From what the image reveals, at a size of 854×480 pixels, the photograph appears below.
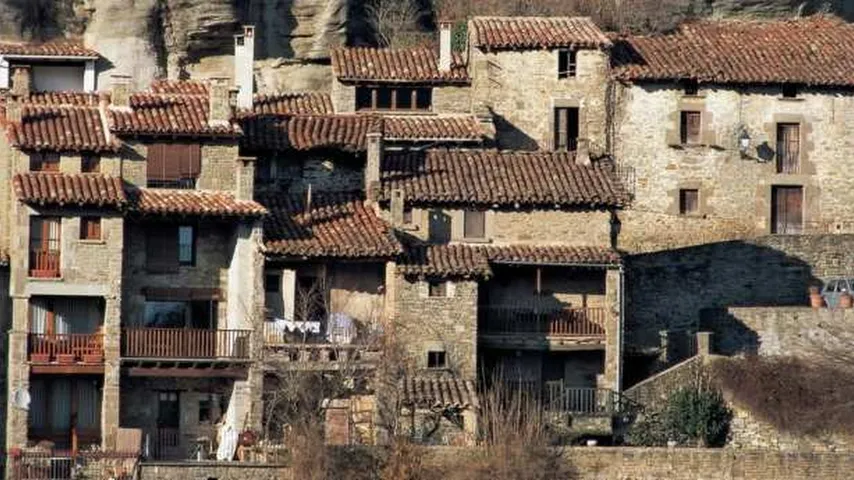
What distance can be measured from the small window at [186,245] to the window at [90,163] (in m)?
2.45

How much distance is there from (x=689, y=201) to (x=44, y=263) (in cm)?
1887

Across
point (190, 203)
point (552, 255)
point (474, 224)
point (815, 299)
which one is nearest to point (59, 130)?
point (190, 203)

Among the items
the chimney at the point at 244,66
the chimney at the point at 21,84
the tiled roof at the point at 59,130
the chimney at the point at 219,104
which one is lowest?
the tiled roof at the point at 59,130

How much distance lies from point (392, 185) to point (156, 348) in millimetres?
7147

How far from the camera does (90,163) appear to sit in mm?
81062

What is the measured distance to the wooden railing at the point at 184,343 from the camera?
8000cm

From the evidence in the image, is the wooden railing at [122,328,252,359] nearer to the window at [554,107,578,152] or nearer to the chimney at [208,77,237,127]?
the chimney at [208,77,237,127]

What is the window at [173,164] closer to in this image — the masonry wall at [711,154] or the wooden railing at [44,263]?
the wooden railing at [44,263]

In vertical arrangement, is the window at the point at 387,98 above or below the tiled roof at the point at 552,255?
above

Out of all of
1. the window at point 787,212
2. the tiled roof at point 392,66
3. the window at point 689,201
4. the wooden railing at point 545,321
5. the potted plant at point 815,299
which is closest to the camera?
the wooden railing at point 545,321

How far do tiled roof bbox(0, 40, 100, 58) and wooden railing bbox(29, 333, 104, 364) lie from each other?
1389cm

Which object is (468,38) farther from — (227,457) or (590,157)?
(227,457)

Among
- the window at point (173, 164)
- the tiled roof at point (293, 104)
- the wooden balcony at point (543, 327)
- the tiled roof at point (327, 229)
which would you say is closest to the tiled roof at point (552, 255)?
the wooden balcony at point (543, 327)

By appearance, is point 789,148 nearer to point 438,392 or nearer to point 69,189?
point 438,392
